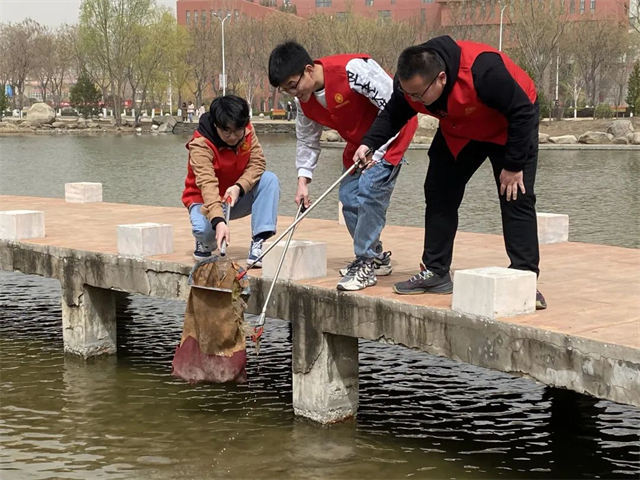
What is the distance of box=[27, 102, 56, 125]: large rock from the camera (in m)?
74.6

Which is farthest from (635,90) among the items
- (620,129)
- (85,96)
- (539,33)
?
(85,96)

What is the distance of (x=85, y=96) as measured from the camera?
265 feet

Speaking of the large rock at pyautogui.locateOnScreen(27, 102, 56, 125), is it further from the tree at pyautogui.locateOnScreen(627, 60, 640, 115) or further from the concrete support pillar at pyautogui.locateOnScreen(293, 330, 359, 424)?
the concrete support pillar at pyautogui.locateOnScreen(293, 330, 359, 424)

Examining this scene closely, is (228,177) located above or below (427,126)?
below

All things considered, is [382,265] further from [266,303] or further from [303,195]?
[266,303]

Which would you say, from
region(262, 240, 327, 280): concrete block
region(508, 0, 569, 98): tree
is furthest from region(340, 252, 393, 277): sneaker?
region(508, 0, 569, 98): tree

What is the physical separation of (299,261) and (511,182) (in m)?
1.86

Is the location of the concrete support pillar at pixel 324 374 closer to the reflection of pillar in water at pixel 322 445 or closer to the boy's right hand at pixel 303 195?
the reflection of pillar in water at pixel 322 445

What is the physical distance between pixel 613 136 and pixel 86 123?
42307 millimetres

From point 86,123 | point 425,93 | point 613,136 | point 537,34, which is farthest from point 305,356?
point 86,123

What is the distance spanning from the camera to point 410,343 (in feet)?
21.7

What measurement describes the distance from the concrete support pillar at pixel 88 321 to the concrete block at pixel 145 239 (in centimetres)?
70

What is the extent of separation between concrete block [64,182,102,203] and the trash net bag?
6.17 m

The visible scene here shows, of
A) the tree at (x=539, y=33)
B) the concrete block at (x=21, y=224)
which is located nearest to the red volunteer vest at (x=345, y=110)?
the concrete block at (x=21, y=224)
